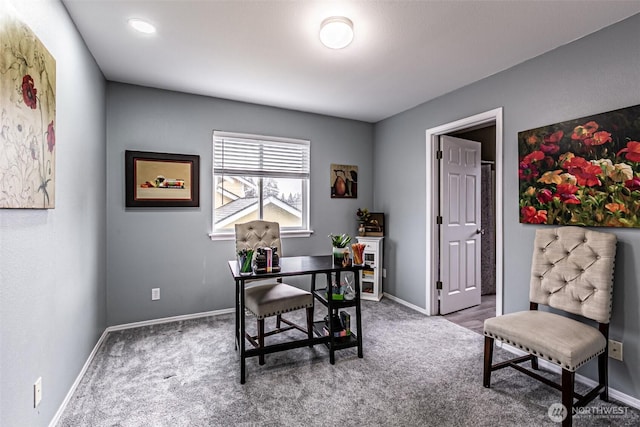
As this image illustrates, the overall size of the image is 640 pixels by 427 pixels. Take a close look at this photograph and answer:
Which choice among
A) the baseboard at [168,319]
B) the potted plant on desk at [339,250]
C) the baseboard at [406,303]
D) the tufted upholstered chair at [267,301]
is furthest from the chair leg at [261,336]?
the baseboard at [406,303]

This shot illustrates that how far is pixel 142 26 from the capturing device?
218cm

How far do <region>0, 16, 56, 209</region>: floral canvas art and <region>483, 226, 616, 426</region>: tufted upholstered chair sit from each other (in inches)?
106

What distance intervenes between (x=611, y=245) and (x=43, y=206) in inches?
129

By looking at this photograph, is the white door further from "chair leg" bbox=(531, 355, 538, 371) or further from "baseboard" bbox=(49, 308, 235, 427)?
"baseboard" bbox=(49, 308, 235, 427)

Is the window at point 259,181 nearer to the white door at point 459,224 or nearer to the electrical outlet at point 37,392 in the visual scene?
the white door at point 459,224

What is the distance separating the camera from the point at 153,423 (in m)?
1.80

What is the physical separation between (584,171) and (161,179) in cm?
369

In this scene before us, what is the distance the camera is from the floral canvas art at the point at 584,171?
78.8 inches

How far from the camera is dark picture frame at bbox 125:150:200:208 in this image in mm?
3180

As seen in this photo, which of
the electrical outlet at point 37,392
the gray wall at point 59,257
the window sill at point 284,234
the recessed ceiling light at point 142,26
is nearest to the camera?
the gray wall at point 59,257

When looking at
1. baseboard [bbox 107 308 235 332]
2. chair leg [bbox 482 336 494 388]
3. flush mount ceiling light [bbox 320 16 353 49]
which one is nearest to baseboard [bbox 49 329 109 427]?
baseboard [bbox 107 308 235 332]

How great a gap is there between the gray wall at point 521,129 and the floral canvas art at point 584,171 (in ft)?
0.29

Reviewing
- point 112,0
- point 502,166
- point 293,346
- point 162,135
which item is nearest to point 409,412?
point 293,346

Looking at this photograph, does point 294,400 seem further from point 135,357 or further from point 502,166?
point 502,166
